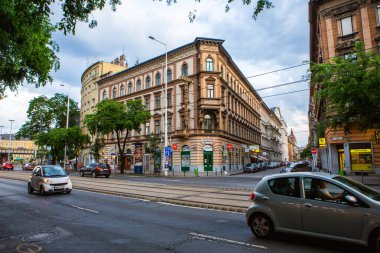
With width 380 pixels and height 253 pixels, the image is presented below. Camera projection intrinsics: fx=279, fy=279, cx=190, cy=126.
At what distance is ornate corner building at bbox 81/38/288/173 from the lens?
3766 centimetres

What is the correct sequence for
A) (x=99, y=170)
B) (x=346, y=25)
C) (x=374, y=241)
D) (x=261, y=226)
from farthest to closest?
(x=99, y=170), (x=346, y=25), (x=261, y=226), (x=374, y=241)

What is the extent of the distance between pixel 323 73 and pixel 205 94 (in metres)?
22.6

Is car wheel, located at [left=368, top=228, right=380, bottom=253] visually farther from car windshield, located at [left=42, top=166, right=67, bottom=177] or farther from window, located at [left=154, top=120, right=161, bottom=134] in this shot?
window, located at [left=154, top=120, right=161, bottom=134]

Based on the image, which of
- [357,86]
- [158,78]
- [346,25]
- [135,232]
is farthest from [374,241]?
[158,78]

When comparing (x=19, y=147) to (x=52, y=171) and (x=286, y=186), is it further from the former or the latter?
(x=286, y=186)

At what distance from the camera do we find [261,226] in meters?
6.26

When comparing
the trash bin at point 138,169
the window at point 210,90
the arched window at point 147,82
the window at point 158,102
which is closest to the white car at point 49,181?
the trash bin at point 138,169

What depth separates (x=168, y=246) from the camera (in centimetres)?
573

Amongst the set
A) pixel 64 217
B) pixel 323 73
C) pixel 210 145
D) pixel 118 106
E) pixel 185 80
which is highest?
pixel 185 80

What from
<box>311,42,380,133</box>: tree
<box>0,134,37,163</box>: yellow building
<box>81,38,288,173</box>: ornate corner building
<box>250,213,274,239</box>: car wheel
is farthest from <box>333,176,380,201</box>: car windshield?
<box>0,134,37,163</box>: yellow building

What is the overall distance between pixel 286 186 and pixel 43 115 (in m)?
69.8

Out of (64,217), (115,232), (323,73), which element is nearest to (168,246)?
(115,232)

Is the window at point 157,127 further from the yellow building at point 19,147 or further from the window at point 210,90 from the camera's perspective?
the yellow building at point 19,147

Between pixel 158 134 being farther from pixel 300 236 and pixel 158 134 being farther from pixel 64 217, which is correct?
pixel 300 236
